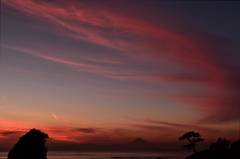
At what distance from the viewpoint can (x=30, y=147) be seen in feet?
140

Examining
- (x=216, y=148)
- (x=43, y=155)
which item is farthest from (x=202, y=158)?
(x=43, y=155)

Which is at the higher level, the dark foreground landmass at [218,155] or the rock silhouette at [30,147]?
the rock silhouette at [30,147]

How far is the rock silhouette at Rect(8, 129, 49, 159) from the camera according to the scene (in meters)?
41.7

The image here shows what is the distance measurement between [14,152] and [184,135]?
37.6m

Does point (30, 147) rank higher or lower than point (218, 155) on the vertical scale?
higher

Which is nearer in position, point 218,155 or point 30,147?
point 30,147

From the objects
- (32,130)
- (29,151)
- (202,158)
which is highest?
(32,130)

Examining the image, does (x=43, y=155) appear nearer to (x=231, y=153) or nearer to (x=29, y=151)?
(x=29, y=151)

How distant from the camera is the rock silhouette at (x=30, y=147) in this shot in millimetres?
41688

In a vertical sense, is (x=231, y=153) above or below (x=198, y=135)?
below

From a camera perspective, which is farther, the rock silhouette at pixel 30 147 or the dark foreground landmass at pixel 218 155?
the dark foreground landmass at pixel 218 155

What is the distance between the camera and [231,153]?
44406 mm

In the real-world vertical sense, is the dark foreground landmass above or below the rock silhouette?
below

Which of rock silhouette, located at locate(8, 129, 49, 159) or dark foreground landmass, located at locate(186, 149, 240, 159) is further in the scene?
dark foreground landmass, located at locate(186, 149, 240, 159)
